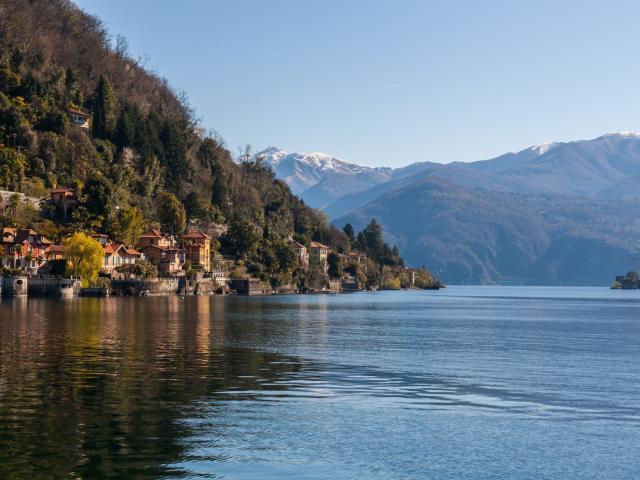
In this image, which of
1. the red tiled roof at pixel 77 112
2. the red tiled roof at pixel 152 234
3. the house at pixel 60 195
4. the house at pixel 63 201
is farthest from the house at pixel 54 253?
the red tiled roof at pixel 77 112

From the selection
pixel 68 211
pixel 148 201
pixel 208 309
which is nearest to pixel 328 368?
pixel 208 309

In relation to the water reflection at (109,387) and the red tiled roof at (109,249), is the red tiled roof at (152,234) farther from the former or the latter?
the water reflection at (109,387)

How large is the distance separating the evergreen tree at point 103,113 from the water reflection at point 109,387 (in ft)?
361

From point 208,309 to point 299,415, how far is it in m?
75.7

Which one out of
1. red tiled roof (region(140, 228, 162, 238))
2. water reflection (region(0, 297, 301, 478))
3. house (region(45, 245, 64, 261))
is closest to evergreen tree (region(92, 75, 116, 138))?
red tiled roof (region(140, 228, 162, 238))

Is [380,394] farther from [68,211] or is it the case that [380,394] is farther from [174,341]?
[68,211]

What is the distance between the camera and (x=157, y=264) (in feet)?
517

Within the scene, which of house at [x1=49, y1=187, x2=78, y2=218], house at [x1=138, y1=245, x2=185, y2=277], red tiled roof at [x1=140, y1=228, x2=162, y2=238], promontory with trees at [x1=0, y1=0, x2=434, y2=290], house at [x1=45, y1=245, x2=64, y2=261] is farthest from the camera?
red tiled roof at [x1=140, y1=228, x2=162, y2=238]

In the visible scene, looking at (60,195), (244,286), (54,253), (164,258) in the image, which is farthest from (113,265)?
(244,286)

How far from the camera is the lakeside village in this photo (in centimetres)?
12762

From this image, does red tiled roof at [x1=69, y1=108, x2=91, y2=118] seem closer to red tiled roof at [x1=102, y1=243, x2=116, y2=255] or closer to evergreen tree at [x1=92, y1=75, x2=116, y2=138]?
evergreen tree at [x1=92, y1=75, x2=116, y2=138]

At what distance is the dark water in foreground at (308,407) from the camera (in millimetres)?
27578

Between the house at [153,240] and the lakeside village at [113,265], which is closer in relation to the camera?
the lakeside village at [113,265]

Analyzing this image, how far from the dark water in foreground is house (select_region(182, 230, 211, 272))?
10058cm
